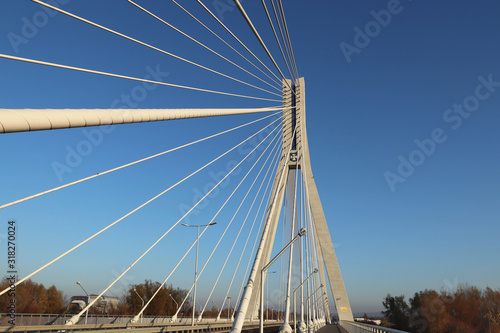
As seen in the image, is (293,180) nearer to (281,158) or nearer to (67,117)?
(281,158)

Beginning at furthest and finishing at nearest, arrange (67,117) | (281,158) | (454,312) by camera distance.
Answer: (454,312)
(281,158)
(67,117)

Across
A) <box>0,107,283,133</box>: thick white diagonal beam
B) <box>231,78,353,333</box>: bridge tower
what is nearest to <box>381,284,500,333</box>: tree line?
<box>231,78,353,333</box>: bridge tower

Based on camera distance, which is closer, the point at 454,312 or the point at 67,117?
the point at 67,117

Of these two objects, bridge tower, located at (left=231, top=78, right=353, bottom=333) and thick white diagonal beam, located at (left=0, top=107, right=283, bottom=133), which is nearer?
thick white diagonal beam, located at (left=0, top=107, right=283, bottom=133)

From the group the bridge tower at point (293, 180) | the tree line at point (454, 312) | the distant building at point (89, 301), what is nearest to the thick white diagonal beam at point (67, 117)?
the distant building at point (89, 301)

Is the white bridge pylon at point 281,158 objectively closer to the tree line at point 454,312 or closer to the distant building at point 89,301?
the distant building at point 89,301

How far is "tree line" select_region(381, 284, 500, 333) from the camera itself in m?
57.0

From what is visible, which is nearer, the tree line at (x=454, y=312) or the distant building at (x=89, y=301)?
the distant building at (x=89, y=301)

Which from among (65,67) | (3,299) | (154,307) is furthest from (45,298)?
(65,67)

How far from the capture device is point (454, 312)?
6506 centimetres

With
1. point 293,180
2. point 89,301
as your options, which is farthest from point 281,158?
point 89,301

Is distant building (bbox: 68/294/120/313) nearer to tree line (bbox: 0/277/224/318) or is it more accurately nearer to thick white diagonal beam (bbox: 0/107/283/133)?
tree line (bbox: 0/277/224/318)

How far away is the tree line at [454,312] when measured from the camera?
187 feet

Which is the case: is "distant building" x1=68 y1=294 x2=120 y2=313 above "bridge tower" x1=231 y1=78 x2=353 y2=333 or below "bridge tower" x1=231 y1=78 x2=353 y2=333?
below
